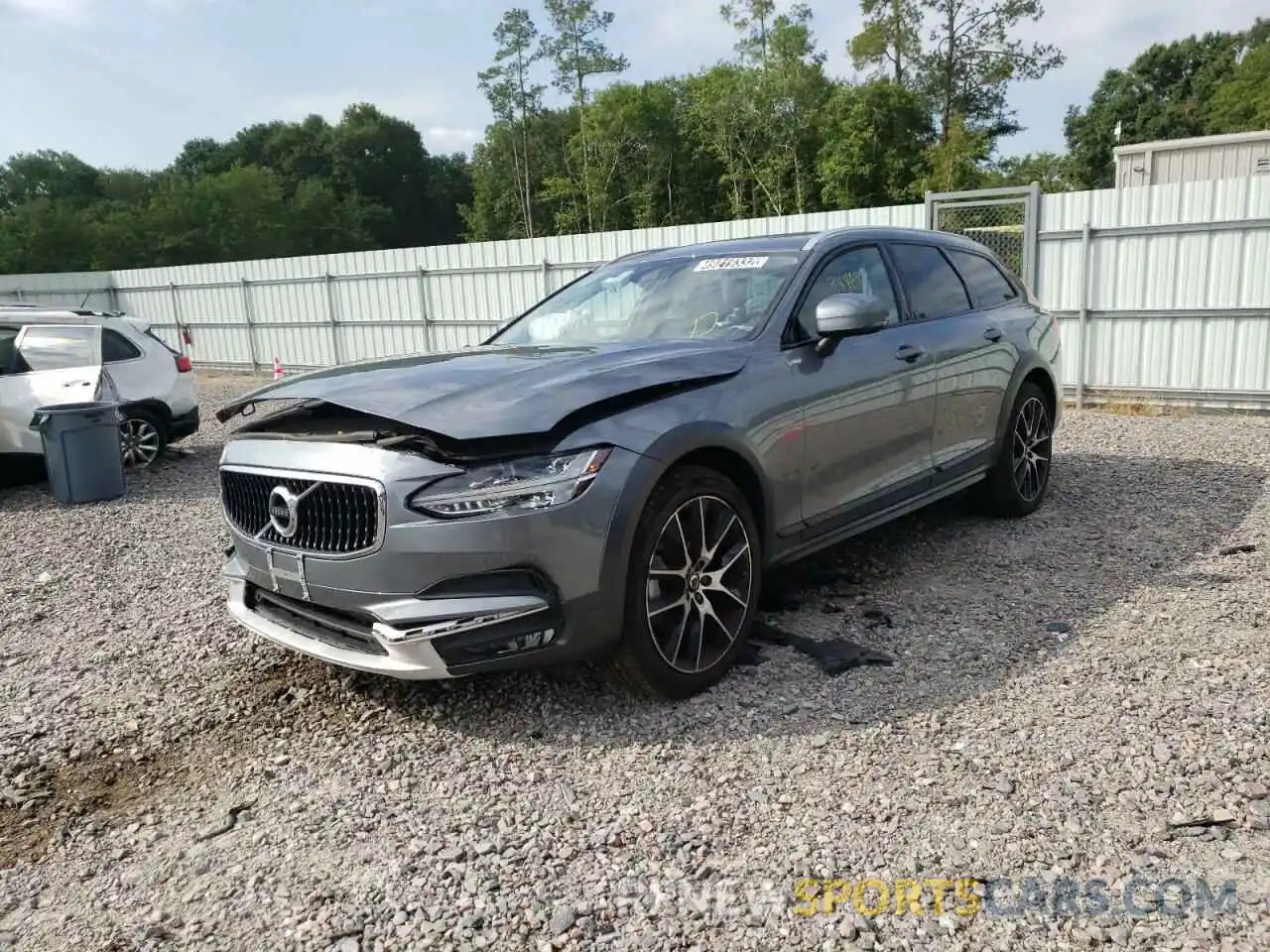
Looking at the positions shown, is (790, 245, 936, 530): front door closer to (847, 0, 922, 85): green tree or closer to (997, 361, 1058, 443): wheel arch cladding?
(997, 361, 1058, 443): wheel arch cladding

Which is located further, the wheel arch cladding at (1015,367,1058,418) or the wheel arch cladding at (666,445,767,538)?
the wheel arch cladding at (1015,367,1058,418)

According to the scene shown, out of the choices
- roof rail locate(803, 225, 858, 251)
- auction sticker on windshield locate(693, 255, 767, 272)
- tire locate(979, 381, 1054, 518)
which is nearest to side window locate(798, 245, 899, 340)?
roof rail locate(803, 225, 858, 251)

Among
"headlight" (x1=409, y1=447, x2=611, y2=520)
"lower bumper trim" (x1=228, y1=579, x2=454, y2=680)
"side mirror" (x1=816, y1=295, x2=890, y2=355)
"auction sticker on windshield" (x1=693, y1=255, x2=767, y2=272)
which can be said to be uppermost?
"auction sticker on windshield" (x1=693, y1=255, x2=767, y2=272)

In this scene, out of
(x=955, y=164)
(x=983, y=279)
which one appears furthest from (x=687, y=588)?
(x=955, y=164)

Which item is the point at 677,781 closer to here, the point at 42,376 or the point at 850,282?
the point at 850,282

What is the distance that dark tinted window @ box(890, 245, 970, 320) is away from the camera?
509 centimetres

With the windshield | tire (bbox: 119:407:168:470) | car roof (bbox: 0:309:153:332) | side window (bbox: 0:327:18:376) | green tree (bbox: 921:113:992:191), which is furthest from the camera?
green tree (bbox: 921:113:992:191)

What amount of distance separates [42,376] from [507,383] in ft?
23.4

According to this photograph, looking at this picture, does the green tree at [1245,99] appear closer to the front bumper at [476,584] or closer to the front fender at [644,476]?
the front fender at [644,476]

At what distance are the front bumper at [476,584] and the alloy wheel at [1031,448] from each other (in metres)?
3.49

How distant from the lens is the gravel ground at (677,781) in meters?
2.48

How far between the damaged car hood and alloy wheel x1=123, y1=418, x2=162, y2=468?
650cm

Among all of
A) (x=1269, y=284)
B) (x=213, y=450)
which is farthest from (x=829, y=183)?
(x=213, y=450)

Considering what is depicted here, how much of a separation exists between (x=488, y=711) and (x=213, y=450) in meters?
8.28
